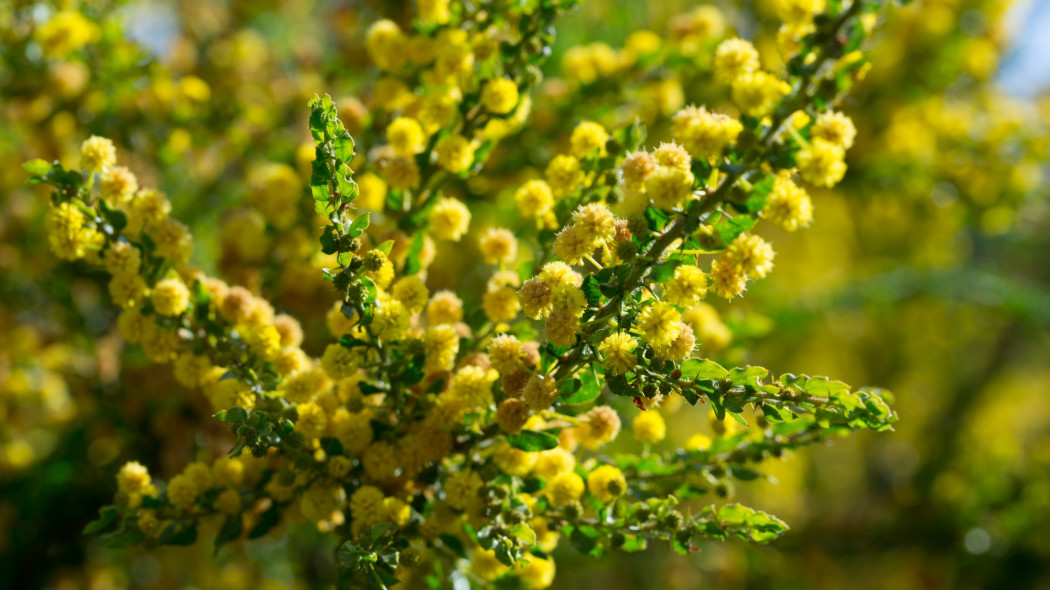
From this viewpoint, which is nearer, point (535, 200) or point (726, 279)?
point (726, 279)

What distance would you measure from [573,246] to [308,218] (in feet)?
3.07

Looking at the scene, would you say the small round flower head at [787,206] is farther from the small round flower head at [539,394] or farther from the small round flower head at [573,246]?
the small round flower head at [539,394]

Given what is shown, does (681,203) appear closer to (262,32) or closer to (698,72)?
(698,72)

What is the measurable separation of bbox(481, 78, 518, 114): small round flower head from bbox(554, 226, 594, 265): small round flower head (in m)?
0.45

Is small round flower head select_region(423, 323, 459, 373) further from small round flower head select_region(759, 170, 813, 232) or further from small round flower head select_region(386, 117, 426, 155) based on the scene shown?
small round flower head select_region(759, 170, 813, 232)

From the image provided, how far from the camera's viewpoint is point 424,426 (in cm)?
125

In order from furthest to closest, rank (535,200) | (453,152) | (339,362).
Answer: (453,152) → (535,200) → (339,362)

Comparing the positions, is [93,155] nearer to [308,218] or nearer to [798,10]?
[308,218]

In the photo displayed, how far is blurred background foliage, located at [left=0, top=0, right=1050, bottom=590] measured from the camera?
205cm

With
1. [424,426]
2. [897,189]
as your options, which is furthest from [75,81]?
[897,189]

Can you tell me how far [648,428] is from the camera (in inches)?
55.0

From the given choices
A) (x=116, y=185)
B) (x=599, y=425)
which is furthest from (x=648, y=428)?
(x=116, y=185)

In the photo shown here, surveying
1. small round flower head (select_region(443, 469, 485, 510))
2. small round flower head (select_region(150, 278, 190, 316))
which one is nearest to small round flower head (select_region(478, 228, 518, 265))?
small round flower head (select_region(443, 469, 485, 510))

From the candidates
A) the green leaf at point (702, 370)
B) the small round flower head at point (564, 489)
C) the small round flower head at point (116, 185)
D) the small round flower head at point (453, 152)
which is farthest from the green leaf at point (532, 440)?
the small round flower head at point (116, 185)
